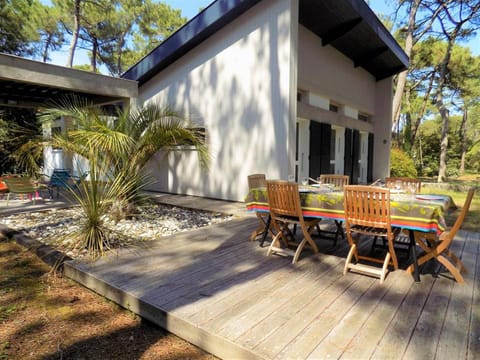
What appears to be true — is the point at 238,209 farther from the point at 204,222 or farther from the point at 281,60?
the point at 281,60

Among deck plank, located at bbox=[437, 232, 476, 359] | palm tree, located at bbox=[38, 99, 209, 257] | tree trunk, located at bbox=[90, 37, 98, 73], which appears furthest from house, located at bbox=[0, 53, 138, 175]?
tree trunk, located at bbox=[90, 37, 98, 73]

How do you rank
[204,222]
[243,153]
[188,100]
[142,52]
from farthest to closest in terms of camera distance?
[142,52] < [188,100] < [243,153] < [204,222]

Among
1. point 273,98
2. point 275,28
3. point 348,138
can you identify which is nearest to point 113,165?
point 273,98

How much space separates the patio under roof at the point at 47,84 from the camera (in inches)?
236

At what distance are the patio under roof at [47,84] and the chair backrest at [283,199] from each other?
18.9 feet

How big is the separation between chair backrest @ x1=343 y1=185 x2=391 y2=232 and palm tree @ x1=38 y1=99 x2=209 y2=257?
278cm

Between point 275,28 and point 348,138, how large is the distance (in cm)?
561

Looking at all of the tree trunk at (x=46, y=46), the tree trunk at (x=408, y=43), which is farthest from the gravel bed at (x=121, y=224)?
the tree trunk at (x=46, y=46)

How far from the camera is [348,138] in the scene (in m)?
10.8

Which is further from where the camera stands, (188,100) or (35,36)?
(35,36)

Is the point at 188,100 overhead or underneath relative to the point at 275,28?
underneath

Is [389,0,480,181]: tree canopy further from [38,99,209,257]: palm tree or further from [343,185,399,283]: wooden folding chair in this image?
[343,185,399,283]: wooden folding chair

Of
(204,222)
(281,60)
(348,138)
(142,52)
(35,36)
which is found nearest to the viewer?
(204,222)

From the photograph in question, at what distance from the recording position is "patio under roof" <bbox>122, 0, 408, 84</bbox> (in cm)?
707
